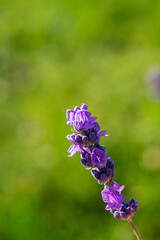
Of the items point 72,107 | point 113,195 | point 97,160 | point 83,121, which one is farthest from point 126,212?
point 72,107

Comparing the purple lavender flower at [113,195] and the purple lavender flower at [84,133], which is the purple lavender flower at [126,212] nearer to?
the purple lavender flower at [113,195]

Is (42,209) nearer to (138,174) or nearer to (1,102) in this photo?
(138,174)

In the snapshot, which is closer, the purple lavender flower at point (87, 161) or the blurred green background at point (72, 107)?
the purple lavender flower at point (87, 161)

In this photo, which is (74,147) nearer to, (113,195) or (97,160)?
(97,160)

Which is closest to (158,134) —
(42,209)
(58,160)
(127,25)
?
(58,160)

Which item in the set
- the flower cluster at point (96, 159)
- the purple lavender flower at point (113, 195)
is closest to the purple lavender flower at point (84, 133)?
the flower cluster at point (96, 159)

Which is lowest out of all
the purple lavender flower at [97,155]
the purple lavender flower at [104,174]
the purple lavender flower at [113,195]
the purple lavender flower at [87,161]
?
the purple lavender flower at [113,195]

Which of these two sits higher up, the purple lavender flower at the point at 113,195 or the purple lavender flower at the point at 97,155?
the purple lavender flower at the point at 97,155
